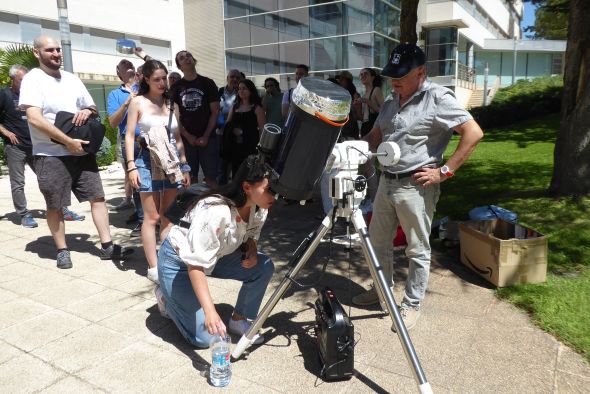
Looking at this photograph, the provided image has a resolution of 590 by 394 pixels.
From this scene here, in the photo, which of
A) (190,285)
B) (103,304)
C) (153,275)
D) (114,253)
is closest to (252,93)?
(114,253)

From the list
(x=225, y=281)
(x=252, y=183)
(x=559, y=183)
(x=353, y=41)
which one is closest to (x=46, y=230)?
(x=225, y=281)

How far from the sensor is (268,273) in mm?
3180

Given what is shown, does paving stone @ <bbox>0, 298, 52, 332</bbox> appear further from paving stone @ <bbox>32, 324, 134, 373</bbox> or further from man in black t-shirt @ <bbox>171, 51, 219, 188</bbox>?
man in black t-shirt @ <bbox>171, 51, 219, 188</bbox>

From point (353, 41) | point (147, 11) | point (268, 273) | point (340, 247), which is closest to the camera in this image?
point (268, 273)

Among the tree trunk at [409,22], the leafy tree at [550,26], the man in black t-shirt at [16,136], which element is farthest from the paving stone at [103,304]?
the leafy tree at [550,26]

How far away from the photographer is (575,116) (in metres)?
5.68

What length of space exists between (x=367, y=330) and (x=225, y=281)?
147 cm

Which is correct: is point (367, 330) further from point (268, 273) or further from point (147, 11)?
point (147, 11)

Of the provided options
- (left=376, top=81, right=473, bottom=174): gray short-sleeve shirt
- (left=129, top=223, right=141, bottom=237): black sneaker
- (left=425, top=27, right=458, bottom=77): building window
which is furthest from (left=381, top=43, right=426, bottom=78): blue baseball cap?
(left=425, top=27, right=458, bottom=77): building window

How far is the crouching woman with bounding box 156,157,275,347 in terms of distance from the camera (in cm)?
252

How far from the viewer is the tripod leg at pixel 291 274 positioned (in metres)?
2.66

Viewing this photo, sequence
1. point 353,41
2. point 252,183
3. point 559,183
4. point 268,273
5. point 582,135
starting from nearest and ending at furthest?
point 252,183
point 268,273
point 582,135
point 559,183
point 353,41

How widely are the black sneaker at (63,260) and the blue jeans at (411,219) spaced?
2984 mm

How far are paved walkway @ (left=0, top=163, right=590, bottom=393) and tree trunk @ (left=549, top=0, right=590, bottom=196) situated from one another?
7.60ft
